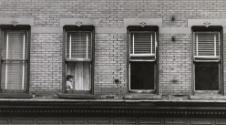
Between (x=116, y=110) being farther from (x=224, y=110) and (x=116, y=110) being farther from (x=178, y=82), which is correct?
(x=224, y=110)

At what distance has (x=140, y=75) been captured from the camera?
1355 cm

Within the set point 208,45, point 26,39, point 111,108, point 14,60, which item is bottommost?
A: point 111,108

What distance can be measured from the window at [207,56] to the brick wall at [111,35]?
0.27m

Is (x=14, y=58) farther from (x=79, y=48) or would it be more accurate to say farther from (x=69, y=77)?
(x=79, y=48)

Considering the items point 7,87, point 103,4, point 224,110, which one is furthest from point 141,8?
point 7,87

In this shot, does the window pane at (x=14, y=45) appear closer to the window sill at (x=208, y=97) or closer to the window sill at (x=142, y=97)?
the window sill at (x=142, y=97)

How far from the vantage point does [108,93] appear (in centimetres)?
1333

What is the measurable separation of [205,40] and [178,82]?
152cm

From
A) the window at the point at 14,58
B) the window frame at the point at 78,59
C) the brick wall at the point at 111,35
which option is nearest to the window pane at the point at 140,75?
the brick wall at the point at 111,35

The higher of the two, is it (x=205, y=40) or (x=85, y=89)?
(x=205, y=40)

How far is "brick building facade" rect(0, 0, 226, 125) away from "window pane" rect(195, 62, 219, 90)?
3 cm

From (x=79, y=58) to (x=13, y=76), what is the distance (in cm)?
209

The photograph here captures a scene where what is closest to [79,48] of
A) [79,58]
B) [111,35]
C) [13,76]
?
[79,58]

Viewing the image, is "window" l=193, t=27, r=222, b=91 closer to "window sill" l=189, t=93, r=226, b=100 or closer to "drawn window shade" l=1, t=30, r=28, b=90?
"window sill" l=189, t=93, r=226, b=100
